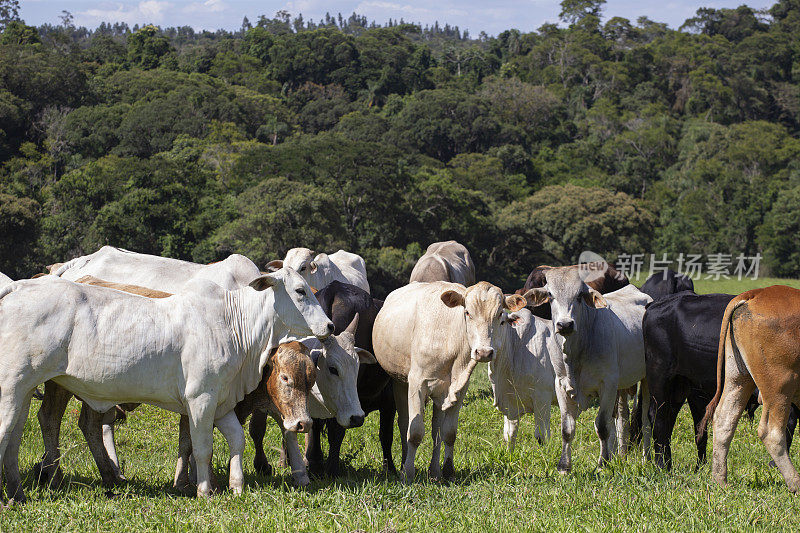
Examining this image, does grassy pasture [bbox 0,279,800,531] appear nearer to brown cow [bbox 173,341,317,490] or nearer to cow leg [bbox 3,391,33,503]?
cow leg [bbox 3,391,33,503]

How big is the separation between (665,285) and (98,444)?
7235mm

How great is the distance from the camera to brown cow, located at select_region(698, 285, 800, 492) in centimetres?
663

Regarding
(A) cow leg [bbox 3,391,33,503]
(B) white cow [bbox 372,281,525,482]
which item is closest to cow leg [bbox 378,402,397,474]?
(B) white cow [bbox 372,281,525,482]

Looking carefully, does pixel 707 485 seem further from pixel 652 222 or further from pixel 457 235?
pixel 652 222

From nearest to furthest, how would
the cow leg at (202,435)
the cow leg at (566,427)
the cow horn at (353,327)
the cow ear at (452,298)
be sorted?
the cow leg at (202,435)
the cow ear at (452,298)
the cow leg at (566,427)
the cow horn at (353,327)

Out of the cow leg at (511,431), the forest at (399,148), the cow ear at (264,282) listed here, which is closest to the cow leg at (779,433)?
the cow leg at (511,431)

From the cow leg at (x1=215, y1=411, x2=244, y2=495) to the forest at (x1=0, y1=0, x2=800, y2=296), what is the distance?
29.1m

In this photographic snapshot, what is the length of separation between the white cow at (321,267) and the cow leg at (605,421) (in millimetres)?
3628

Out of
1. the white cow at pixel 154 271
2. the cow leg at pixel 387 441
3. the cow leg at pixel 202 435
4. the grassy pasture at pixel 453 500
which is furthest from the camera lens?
the white cow at pixel 154 271

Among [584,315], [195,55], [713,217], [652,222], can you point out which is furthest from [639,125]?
[584,315]

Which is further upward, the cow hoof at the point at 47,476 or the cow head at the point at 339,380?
the cow head at the point at 339,380

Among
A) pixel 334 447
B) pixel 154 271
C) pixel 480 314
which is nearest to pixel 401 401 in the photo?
pixel 334 447

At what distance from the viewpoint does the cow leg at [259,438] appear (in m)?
7.48

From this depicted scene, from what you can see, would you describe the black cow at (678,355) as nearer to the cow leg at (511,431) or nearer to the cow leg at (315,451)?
the cow leg at (511,431)
